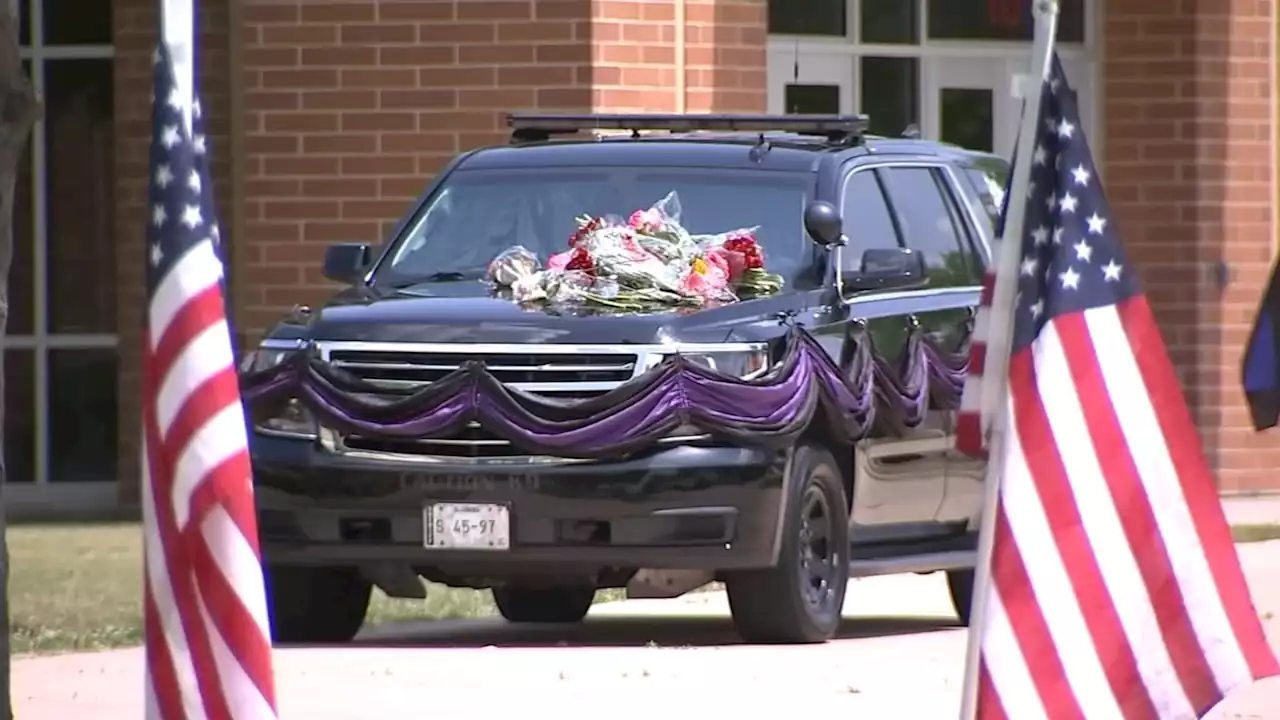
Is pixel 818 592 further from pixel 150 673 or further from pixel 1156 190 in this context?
pixel 1156 190

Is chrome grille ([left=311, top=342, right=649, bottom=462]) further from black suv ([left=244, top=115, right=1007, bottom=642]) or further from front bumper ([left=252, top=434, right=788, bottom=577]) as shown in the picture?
front bumper ([left=252, top=434, right=788, bottom=577])

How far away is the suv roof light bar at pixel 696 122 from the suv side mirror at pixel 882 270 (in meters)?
0.79

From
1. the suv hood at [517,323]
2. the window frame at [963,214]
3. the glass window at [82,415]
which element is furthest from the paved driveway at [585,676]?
the glass window at [82,415]

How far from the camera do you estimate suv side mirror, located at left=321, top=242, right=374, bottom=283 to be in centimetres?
1275

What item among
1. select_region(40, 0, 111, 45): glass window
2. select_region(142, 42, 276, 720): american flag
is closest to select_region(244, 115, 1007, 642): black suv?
select_region(142, 42, 276, 720): american flag

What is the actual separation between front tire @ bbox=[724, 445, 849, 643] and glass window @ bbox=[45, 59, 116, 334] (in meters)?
8.37

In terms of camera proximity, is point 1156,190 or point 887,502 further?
point 1156,190

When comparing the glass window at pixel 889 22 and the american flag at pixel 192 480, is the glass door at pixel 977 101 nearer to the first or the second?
the glass window at pixel 889 22

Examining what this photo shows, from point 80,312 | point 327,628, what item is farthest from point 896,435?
A: point 80,312

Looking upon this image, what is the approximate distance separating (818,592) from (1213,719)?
221 cm

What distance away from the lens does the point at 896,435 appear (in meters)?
12.4

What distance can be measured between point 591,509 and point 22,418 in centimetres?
894

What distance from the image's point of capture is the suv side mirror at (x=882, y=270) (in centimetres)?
1238

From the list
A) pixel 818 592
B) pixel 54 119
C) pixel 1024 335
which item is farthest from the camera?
pixel 54 119
